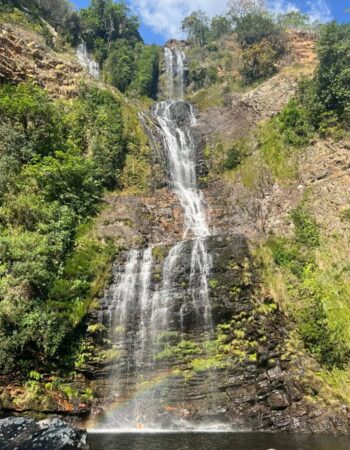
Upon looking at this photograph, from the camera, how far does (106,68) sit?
50.7 m

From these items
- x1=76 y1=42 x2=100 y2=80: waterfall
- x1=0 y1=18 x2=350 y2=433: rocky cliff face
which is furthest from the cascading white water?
x1=76 y1=42 x2=100 y2=80: waterfall

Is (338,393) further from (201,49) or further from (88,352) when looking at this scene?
(201,49)

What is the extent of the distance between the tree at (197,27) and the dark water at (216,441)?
6109 centimetres

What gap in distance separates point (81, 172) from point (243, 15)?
38.9 m

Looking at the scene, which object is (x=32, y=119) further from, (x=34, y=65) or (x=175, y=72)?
(x=175, y=72)

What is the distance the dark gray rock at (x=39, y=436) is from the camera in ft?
33.9

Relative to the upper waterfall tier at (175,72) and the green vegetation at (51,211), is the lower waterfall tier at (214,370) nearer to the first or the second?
the green vegetation at (51,211)

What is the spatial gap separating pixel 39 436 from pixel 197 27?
6684cm

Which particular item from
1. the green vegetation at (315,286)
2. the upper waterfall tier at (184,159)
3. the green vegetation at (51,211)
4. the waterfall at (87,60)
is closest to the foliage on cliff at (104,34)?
the waterfall at (87,60)

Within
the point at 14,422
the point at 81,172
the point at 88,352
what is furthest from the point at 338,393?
the point at 81,172

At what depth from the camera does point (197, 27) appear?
65938 mm

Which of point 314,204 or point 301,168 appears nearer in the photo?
point 314,204

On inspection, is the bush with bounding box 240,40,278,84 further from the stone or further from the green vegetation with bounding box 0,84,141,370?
the stone

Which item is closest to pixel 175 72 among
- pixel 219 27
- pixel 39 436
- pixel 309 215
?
pixel 219 27
